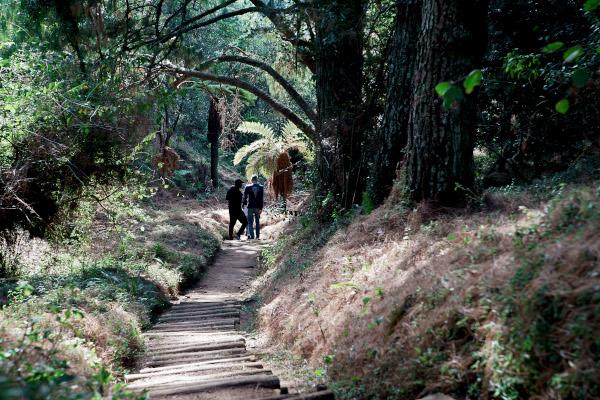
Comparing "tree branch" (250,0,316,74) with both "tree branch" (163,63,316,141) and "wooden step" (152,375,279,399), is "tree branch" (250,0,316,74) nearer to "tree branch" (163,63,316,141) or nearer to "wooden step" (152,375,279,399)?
"tree branch" (163,63,316,141)

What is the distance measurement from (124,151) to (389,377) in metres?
8.01

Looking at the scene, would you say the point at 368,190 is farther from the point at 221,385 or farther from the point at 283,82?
the point at 221,385

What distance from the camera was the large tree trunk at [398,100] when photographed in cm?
913

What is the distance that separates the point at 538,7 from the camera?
1109 centimetres

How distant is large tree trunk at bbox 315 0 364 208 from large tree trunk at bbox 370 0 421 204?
145 centimetres

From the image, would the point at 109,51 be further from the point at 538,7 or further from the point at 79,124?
the point at 538,7

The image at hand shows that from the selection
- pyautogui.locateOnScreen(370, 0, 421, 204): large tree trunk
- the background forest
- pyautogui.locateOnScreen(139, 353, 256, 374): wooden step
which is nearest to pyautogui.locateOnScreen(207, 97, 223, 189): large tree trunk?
the background forest

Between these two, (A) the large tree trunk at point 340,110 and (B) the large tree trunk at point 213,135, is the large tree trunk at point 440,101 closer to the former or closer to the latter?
(A) the large tree trunk at point 340,110

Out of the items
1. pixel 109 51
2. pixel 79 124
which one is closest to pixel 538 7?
pixel 109 51

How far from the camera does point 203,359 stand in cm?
657

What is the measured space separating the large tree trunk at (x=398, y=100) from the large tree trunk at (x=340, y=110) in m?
1.45

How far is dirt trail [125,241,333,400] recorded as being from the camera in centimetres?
492

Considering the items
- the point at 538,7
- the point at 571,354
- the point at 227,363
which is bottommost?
the point at 227,363

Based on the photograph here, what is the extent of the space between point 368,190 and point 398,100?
5.07ft
